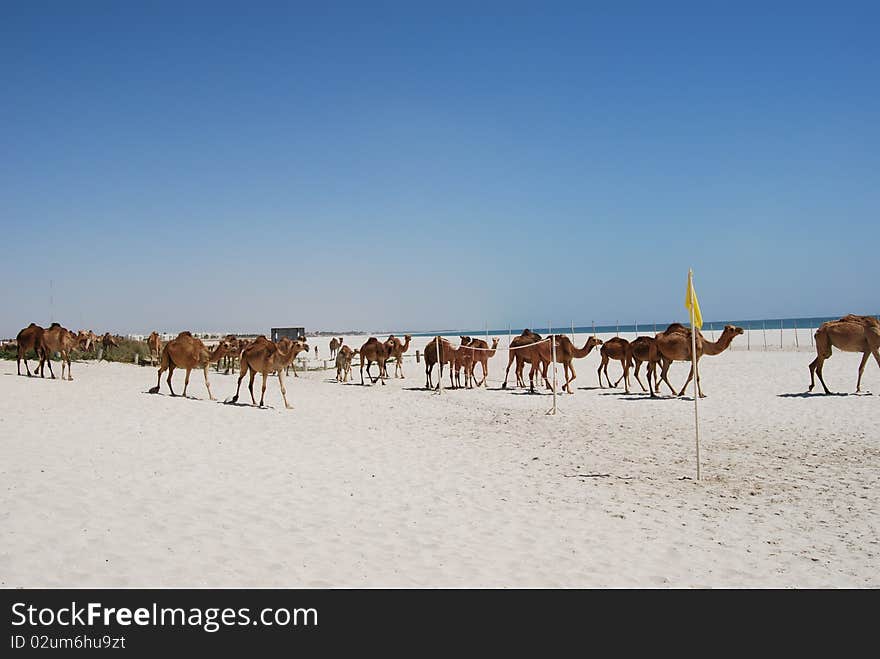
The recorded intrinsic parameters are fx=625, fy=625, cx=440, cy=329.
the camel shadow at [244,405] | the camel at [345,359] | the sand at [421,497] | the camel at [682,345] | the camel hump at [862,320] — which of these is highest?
the camel hump at [862,320]

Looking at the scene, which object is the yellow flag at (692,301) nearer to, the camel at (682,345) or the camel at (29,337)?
the camel at (682,345)

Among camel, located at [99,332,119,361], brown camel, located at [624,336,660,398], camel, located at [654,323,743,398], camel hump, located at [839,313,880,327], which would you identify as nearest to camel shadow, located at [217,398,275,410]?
brown camel, located at [624,336,660,398]

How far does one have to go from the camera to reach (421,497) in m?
8.93

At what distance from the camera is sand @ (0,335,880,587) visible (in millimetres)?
6039

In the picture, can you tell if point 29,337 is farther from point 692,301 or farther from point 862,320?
point 862,320

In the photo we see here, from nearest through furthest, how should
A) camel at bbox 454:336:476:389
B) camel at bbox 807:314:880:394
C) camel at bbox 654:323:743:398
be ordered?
camel at bbox 807:314:880:394, camel at bbox 654:323:743:398, camel at bbox 454:336:476:389

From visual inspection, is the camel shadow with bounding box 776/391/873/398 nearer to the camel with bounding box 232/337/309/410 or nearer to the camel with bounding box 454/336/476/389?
the camel with bounding box 454/336/476/389

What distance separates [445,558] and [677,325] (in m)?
18.3

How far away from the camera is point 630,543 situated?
7.11 meters

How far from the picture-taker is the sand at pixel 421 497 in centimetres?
604

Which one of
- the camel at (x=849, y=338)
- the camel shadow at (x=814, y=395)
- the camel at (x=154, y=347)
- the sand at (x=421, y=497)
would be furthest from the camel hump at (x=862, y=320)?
the camel at (x=154, y=347)

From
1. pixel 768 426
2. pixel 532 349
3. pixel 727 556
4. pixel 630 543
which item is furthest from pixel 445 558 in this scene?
pixel 532 349
